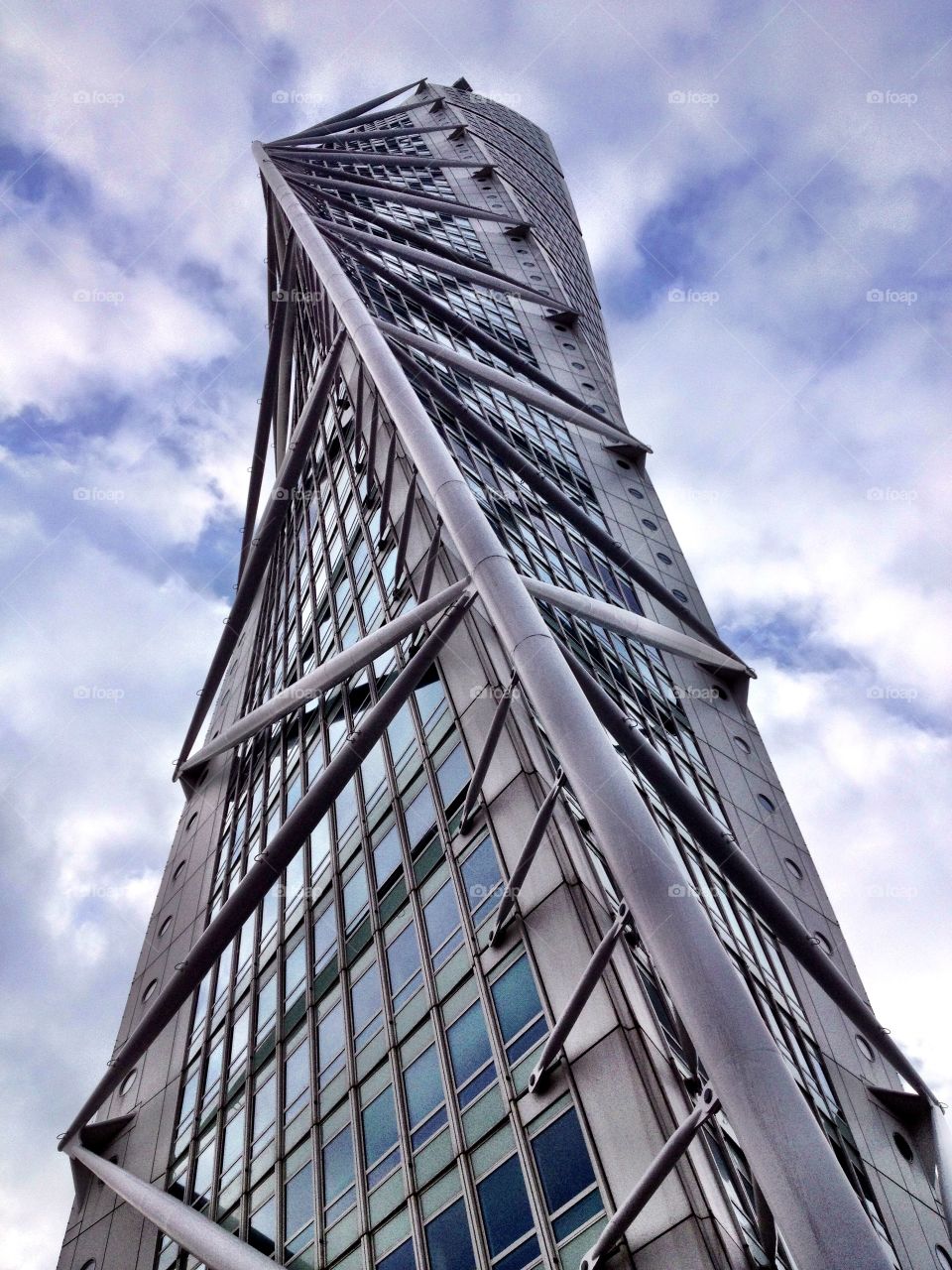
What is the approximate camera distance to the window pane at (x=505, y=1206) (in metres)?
11.9

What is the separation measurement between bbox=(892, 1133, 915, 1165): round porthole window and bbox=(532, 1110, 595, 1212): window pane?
7.94 m

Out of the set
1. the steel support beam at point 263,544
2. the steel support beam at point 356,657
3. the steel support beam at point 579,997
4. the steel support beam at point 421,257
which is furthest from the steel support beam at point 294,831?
the steel support beam at point 421,257

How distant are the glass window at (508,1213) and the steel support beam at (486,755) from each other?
5.47 m

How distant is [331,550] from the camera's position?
30406 mm

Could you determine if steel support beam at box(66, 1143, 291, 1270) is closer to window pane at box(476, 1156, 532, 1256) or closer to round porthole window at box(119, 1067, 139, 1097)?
window pane at box(476, 1156, 532, 1256)

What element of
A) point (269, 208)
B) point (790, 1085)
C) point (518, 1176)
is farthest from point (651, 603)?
point (269, 208)

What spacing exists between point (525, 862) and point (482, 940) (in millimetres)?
1656

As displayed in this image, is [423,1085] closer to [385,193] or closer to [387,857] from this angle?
[387,857]

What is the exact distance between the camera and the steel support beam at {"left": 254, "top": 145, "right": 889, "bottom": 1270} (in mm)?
7613

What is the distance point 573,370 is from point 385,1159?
3413 centimetres

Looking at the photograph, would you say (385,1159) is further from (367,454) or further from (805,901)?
(367,454)

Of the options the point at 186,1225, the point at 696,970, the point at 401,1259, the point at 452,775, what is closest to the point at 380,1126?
the point at 401,1259

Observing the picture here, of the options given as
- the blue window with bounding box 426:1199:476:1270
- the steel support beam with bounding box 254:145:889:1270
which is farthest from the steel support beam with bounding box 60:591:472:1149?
the blue window with bounding box 426:1199:476:1270

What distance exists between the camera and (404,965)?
16.6 meters
